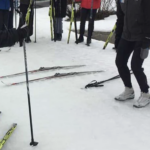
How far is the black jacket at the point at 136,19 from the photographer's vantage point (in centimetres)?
327

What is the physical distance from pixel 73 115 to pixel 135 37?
1264mm

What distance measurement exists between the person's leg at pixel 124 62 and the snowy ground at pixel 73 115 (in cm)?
12

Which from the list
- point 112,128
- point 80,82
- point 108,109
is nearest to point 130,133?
point 112,128

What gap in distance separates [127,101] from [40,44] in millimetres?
3827

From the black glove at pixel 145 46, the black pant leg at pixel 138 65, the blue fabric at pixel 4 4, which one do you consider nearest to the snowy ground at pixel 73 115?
the black pant leg at pixel 138 65

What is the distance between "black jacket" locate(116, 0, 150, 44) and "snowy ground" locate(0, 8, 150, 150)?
1021 millimetres

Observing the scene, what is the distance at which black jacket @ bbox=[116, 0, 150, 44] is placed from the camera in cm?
327

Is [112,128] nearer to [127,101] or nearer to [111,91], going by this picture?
[127,101]

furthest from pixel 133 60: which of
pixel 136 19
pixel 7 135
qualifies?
pixel 7 135

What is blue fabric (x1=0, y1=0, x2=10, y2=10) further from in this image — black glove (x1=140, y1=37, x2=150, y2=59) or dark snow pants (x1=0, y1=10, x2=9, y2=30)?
Result: black glove (x1=140, y1=37, x2=150, y2=59)

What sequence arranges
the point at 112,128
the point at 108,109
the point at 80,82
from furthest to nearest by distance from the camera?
the point at 80,82
the point at 108,109
the point at 112,128

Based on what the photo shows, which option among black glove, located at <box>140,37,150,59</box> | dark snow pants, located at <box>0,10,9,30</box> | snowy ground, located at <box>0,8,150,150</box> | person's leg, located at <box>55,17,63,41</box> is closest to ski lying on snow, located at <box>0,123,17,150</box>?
snowy ground, located at <box>0,8,150,150</box>

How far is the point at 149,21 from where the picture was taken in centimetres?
329

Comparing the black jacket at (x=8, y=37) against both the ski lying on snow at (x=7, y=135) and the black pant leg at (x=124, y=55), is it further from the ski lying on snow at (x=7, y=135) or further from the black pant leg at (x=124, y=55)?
the black pant leg at (x=124, y=55)
